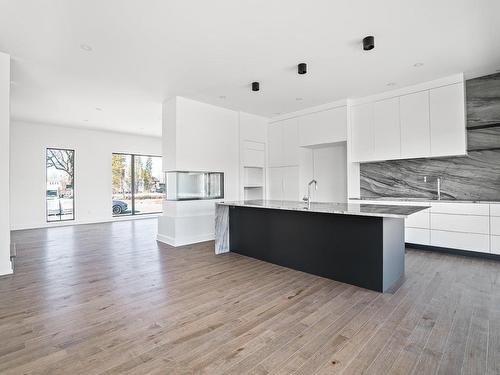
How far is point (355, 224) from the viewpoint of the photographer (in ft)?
10.0

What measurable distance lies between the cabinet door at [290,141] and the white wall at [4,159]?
17.2 ft

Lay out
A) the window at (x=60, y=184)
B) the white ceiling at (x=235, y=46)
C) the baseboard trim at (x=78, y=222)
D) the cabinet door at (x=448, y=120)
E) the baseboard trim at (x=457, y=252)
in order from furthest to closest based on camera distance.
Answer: the window at (x=60, y=184) < the baseboard trim at (x=78, y=222) < the cabinet door at (x=448, y=120) < the baseboard trim at (x=457, y=252) < the white ceiling at (x=235, y=46)

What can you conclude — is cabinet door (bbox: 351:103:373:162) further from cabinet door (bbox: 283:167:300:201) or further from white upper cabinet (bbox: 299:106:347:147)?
cabinet door (bbox: 283:167:300:201)

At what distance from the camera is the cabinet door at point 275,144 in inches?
269

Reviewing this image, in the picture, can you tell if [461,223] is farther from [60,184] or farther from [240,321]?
[60,184]

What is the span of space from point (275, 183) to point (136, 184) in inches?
214

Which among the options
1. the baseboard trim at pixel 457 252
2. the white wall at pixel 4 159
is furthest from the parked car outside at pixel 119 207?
the baseboard trim at pixel 457 252

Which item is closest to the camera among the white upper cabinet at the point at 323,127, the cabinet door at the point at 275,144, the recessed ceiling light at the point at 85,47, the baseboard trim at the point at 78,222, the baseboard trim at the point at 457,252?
the recessed ceiling light at the point at 85,47

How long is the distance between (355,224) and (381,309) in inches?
36.4

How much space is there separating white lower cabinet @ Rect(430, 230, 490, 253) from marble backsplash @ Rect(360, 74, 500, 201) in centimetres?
72

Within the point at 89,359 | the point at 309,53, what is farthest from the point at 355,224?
the point at 89,359

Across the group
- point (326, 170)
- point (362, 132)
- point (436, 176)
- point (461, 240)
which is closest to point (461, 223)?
point (461, 240)

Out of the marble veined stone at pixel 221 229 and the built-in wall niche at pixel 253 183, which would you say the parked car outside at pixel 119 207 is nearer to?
the built-in wall niche at pixel 253 183

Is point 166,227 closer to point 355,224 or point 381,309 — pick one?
point 355,224
